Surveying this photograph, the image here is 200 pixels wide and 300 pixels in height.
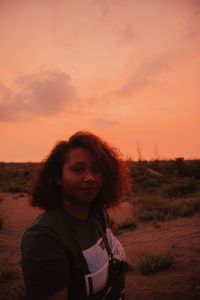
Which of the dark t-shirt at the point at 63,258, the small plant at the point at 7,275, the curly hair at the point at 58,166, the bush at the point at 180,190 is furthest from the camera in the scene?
the bush at the point at 180,190

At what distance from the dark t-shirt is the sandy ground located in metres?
3.03

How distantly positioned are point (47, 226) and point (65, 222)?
0.19 m

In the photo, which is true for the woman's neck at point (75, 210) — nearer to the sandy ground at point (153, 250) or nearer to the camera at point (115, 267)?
the camera at point (115, 267)

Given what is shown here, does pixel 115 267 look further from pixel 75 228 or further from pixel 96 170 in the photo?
pixel 96 170

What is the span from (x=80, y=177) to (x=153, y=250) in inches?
232

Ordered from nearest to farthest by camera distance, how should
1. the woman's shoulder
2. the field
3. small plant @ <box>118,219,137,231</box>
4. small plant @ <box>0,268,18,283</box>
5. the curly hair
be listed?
the woman's shoulder, the curly hair, the field, small plant @ <box>0,268,18,283</box>, small plant @ <box>118,219,137,231</box>

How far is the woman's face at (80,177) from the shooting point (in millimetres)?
2584

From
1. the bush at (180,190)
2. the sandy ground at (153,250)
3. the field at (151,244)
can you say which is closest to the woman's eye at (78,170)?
the field at (151,244)

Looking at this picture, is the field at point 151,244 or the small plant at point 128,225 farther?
the small plant at point 128,225

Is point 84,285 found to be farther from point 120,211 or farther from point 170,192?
Result: point 170,192

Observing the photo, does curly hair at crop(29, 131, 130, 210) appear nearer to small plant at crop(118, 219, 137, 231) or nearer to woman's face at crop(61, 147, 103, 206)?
woman's face at crop(61, 147, 103, 206)

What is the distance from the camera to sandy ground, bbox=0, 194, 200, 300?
5.24 metres

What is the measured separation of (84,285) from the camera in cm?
223

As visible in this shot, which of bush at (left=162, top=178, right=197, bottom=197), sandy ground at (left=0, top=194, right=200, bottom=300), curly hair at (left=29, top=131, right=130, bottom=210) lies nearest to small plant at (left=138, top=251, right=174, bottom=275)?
sandy ground at (left=0, top=194, right=200, bottom=300)
